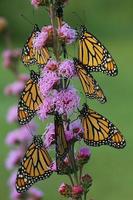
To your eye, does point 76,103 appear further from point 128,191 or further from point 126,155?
point 126,155

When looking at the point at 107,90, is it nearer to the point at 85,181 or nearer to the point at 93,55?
the point at 93,55

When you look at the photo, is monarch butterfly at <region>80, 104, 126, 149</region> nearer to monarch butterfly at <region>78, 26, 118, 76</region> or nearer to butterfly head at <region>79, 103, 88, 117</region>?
butterfly head at <region>79, 103, 88, 117</region>

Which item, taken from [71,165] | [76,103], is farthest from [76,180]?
[76,103]

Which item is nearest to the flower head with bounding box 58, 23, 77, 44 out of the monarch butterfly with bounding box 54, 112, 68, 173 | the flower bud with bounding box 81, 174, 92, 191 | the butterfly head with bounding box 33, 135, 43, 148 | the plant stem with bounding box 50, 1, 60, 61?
the plant stem with bounding box 50, 1, 60, 61

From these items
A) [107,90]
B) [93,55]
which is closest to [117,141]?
[93,55]

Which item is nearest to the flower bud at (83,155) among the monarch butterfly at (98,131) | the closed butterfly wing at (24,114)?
the monarch butterfly at (98,131)

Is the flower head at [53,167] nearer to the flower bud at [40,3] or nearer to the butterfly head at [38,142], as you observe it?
the butterfly head at [38,142]
